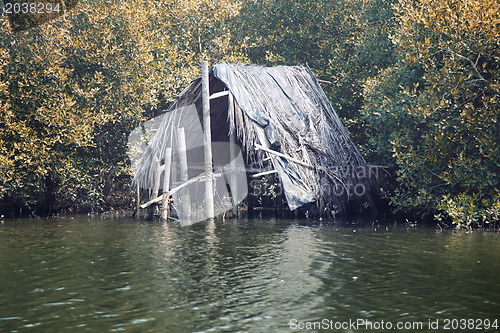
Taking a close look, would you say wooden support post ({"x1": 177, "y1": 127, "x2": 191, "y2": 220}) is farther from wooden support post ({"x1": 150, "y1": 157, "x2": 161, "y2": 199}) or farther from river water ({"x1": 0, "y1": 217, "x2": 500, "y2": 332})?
river water ({"x1": 0, "y1": 217, "x2": 500, "y2": 332})

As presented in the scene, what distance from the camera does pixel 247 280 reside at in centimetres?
1071

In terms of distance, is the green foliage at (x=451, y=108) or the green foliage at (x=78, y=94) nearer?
the green foliage at (x=451, y=108)

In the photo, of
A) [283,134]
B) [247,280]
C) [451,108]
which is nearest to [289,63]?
[283,134]

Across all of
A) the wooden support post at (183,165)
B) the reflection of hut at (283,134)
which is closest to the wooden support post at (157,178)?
the reflection of hut at (283,134)

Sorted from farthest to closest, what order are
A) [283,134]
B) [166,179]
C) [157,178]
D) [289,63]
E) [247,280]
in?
[289,63], [157,178], [166,179], [283,134], [247,280]

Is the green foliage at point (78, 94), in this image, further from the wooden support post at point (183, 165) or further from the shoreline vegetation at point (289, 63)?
the wooden support post at point (183, 165)

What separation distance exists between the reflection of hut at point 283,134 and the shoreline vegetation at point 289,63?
158 centimetres

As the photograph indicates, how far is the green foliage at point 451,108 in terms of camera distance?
16938 millimetres

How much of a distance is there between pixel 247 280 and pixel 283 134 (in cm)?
914

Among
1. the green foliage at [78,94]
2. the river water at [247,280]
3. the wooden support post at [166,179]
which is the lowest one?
the river water at [247,280]

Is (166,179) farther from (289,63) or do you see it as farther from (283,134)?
(289,63)

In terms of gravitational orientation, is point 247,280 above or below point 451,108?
below

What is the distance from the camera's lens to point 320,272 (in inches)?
448

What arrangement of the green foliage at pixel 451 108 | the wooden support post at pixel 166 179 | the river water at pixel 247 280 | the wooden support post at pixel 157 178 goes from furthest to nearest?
the wooden support post at pixel 157 178 < the wooden support post at pixel 166 179 < the green foliage at pixel 451 108 < the river water at pixel 247 280
